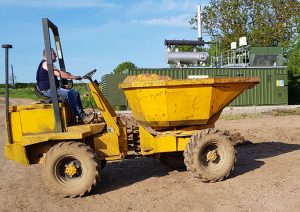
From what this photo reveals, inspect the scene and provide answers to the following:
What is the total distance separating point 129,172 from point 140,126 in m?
1.25

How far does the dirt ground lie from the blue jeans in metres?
1.24

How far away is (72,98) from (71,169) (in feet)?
3.65

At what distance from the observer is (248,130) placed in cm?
1273

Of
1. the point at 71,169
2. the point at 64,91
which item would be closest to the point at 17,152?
the point at 71,169

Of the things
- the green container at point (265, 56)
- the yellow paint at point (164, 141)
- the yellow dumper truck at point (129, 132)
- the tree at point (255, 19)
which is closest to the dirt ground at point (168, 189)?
the yellow dumper truck at point (129, 132)

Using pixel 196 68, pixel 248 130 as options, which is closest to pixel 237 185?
pixel 248 130

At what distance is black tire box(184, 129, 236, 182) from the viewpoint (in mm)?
6523

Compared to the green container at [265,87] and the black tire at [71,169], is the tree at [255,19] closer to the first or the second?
the green container at [265,87]

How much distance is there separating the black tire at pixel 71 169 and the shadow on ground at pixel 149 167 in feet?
1.00

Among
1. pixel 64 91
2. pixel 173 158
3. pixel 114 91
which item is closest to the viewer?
pixel 64 91

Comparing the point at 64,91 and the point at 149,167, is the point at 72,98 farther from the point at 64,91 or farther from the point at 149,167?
the point at 149,167

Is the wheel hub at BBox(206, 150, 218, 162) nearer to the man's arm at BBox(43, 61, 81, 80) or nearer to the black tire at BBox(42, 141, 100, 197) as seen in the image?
the black tire at BBox(42, 141, 100, 197)

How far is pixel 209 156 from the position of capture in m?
6.65

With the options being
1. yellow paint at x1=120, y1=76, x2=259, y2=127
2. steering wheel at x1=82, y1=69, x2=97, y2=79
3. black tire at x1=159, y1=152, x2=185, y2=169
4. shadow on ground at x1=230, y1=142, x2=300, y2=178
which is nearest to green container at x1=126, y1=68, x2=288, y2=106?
shadow on ground at x1=230, y1=142, x2=300, y2=178
